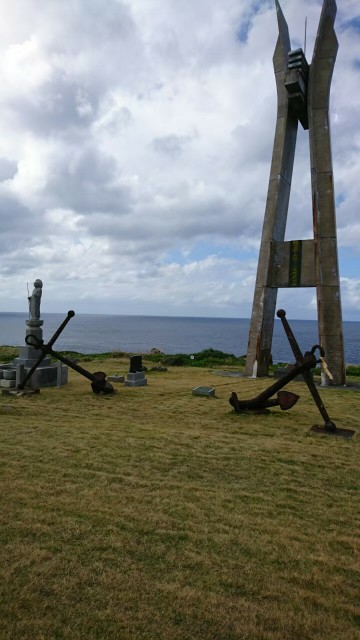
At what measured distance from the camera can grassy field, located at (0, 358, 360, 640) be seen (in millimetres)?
Result: 2723

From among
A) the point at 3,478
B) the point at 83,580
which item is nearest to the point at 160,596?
the point at 83,580

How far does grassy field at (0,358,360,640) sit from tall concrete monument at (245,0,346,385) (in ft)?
28.7

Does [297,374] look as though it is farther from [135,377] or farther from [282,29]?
[282,29]

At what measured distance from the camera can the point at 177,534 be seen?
3789mm

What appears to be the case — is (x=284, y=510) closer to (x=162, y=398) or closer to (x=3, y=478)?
(x=3, y=478)

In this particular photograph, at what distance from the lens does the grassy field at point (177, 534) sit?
107 inches

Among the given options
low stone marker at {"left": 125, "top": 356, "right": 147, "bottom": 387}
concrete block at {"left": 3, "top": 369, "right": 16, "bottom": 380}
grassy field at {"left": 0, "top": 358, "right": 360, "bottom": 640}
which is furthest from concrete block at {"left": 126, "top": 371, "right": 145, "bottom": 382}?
grassy field at {"left": 0, "top": 358, "right": 360, "bottom": 640}

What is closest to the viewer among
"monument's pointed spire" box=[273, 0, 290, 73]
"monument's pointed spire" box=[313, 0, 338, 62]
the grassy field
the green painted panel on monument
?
the grassy field

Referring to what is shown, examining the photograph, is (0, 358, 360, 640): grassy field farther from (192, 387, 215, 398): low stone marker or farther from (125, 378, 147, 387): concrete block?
(125, 378, 147, 387): concrete block

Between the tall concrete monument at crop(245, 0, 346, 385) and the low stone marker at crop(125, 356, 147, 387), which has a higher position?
the tall concrete monument at crop(245, 0, 346, 385)

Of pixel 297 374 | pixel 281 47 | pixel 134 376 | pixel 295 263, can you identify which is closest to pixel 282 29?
pixel 281 47

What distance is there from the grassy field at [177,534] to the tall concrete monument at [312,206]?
8740 millimetres

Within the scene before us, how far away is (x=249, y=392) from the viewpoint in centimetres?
1267

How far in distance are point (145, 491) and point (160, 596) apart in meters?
1.87
